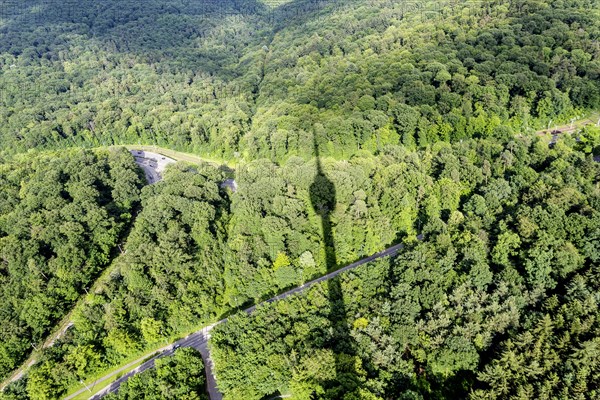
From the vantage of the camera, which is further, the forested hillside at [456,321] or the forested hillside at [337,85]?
the forested hillside at [337,85]

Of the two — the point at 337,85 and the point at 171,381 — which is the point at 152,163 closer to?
the point at 337,85

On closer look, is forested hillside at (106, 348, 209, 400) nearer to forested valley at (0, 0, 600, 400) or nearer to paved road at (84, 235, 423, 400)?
forested valley at (0, 0, 600, 400)

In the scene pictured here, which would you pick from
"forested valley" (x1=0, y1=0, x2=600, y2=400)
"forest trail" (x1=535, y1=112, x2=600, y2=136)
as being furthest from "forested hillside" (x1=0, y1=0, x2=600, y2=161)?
"forest trail" (x1=535, y1=112, x2=600, y2=136)

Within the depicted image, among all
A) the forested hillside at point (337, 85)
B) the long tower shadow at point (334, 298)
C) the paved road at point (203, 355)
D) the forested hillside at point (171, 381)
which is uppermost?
the forested hillside at point (337, 85)

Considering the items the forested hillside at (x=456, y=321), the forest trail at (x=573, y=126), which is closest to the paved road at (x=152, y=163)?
the forested hillside at (x=456, y=321)

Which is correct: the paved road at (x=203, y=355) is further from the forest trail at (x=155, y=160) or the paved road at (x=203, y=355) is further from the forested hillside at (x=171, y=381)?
the forest trail at (x=155, y=160)

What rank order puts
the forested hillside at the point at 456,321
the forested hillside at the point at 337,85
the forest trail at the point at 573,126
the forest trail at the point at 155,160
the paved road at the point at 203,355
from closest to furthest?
the forested hillside at the point at 456,321, the paved road at the point at 203,355, the forest trail at the point at 155,160, the forest trail at the point at 573,126, the forested hillside at the point at 337,85

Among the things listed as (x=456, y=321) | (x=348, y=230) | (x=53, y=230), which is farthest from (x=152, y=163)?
(x=456, y=321)
